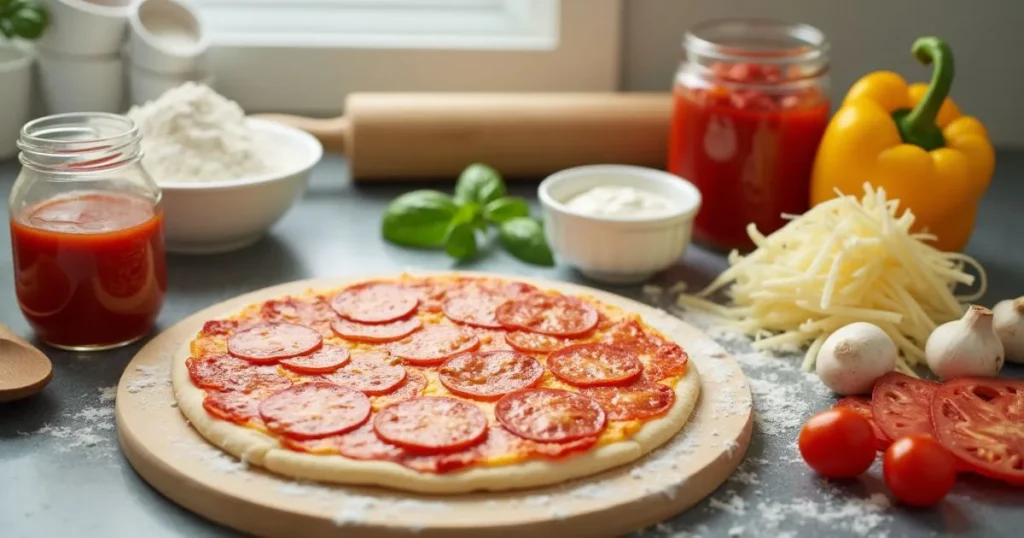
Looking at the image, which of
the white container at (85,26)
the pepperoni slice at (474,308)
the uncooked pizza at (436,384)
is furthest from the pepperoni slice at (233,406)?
the white container at (85,26)

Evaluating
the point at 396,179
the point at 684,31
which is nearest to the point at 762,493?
the point at 396,179

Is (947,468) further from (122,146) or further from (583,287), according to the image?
(122,146)

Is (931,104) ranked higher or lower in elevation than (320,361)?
higher

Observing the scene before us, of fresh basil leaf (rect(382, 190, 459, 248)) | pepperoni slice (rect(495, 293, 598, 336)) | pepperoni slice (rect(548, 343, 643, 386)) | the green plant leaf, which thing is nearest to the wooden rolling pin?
fresh basil leaf (rect(382, 190, 459, 248))

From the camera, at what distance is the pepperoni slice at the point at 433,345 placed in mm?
2109

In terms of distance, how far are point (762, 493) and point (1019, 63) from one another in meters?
2.07

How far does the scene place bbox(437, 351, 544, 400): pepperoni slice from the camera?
1.99 meters

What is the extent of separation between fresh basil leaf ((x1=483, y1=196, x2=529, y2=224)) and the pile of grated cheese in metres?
0.58

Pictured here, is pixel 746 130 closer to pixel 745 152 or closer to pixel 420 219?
Answer: pixel 745 152

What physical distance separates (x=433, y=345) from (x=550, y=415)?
1.18ft

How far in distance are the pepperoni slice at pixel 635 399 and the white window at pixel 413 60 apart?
4.80 ft

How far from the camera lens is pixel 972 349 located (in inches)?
83.0

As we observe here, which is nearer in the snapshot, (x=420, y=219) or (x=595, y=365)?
(x=595, y=365)

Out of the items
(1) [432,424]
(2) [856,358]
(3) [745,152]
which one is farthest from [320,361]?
(3) [745,152]
